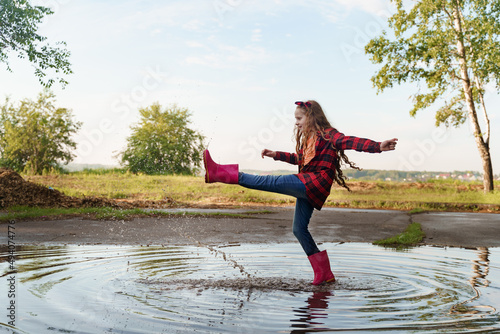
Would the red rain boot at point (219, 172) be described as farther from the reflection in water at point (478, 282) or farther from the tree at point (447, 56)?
the tree at point (447, 56)

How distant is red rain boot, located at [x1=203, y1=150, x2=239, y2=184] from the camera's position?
535 cm

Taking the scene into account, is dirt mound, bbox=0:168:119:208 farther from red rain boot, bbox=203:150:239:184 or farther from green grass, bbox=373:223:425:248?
red rain boot, bbox=203:150:239:184

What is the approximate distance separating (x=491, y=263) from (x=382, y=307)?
354cm

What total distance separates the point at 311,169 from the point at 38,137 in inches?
1432

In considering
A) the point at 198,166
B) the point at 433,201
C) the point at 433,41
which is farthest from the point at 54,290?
the point at 198,166

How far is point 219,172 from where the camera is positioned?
5395mm

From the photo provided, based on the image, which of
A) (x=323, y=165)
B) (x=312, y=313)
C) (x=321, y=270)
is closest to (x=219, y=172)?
(x=323, y=165)

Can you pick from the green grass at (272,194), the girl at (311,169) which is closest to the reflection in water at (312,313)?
the girl at (311,169)

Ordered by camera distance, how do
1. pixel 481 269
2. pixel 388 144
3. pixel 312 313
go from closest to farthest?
pixel 312 313, pixel 388 144, pixel 481 269

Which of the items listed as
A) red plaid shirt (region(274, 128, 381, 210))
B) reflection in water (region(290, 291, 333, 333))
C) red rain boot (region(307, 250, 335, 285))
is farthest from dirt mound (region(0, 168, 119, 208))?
reflection in water (region(290, 291, 333, 333))

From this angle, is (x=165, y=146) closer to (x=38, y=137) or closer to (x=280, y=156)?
(x=38, y=137)

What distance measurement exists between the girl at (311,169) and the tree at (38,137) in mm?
35087

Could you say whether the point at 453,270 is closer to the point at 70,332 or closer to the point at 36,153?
the point at 70,332

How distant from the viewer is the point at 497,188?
2480 centimetres
